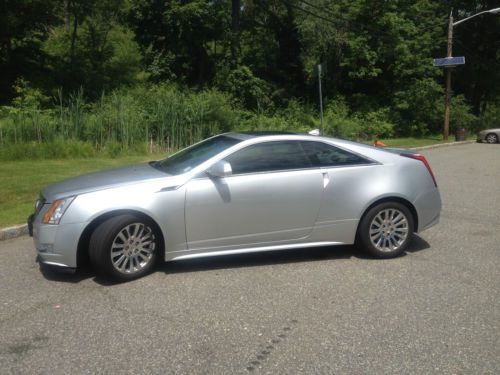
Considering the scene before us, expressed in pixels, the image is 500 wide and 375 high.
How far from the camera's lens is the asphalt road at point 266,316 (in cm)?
351

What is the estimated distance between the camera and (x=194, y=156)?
19.4 feet

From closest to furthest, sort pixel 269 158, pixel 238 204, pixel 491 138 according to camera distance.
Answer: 1. pixel 238 204
2. pixel 269 158
3. pixel 491 138

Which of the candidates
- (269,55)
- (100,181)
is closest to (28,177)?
(100,181)

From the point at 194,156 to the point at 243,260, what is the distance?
1.32 meters

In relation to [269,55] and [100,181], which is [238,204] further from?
[269,55]

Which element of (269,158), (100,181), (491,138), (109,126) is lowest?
(491,138)

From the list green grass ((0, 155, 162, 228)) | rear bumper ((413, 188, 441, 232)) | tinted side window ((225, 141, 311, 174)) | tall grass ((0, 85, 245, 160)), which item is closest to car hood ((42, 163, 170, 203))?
tinted side window ((225, 141, 311, 174))

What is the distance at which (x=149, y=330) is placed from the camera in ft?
13.1

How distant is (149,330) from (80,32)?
33.3m

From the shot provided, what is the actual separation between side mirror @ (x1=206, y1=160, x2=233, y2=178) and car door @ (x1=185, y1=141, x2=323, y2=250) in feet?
0.21

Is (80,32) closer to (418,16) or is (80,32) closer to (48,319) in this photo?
(418,16)

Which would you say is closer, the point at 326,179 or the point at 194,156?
the point at 326,179

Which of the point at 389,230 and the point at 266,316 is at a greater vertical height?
the point at 389,230

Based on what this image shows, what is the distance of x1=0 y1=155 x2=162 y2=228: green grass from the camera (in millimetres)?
7765
